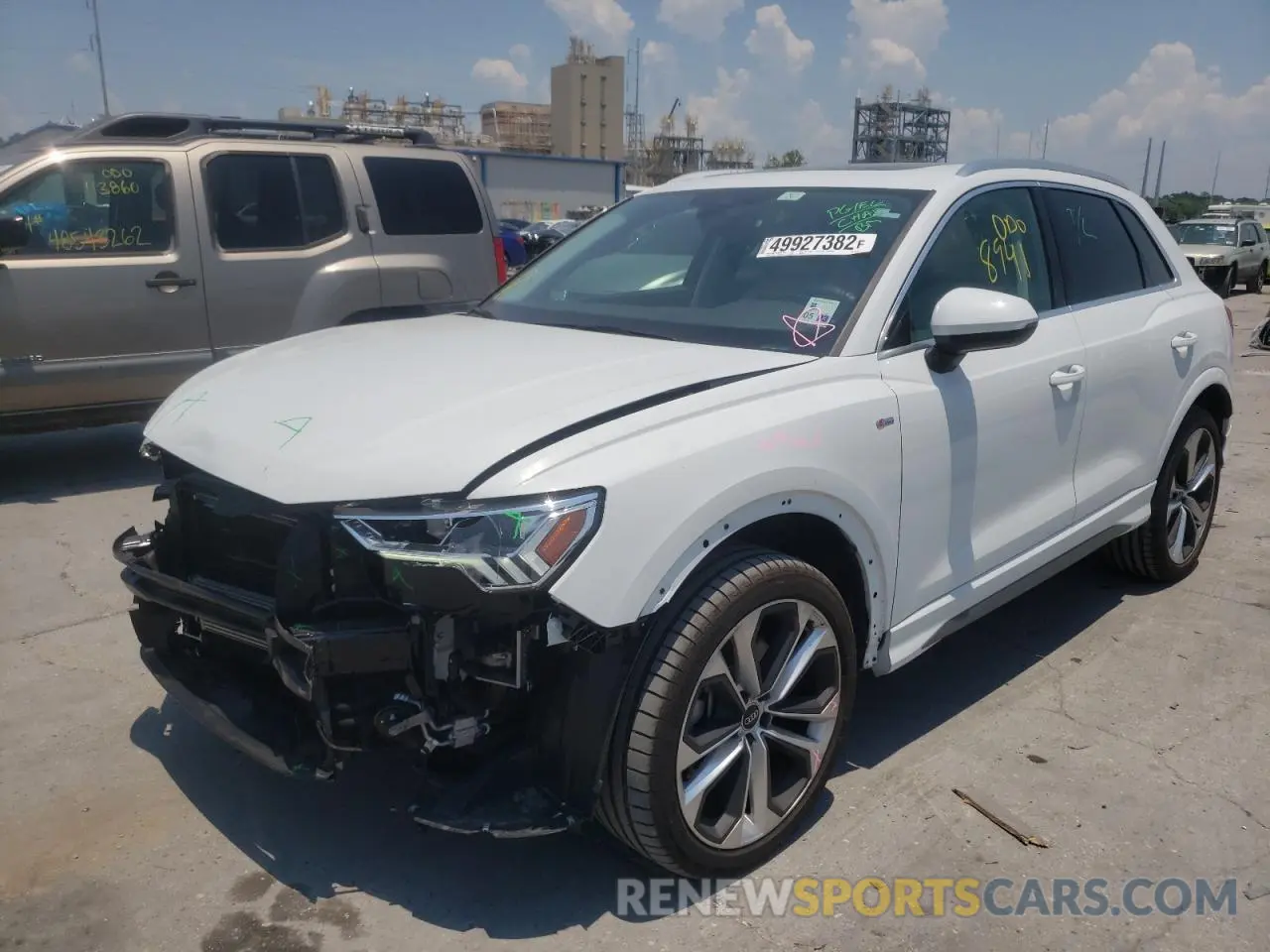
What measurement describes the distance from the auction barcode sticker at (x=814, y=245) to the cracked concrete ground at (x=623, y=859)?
159 centimetres

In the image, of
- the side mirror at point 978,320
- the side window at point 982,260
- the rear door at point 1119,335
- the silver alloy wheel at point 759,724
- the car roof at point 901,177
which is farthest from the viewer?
the rear door at point 1119,335

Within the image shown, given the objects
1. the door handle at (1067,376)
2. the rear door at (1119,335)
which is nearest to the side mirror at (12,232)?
the rear door at (1119,335)

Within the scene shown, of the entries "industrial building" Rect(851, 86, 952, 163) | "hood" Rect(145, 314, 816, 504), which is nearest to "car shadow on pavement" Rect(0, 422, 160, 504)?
"hood" Rect(145, 314, 816, 504)

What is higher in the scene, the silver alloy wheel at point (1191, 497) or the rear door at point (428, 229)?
the rear door at point (428, 229)

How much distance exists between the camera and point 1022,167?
3883mm

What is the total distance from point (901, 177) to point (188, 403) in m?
2.39

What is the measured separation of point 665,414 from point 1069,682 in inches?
91.2

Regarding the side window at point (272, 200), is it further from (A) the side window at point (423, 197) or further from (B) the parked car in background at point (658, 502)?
(B) the parked car in background at point (658, 502)

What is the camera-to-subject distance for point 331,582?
242cm

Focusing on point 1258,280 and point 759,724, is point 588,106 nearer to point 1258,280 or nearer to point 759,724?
point 1258,280

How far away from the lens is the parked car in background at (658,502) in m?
2.30

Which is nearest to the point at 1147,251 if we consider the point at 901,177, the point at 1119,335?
the point at 1119,335

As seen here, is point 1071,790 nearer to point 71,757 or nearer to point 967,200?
point 967,200

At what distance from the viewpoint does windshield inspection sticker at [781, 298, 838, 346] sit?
3037 millimetres
